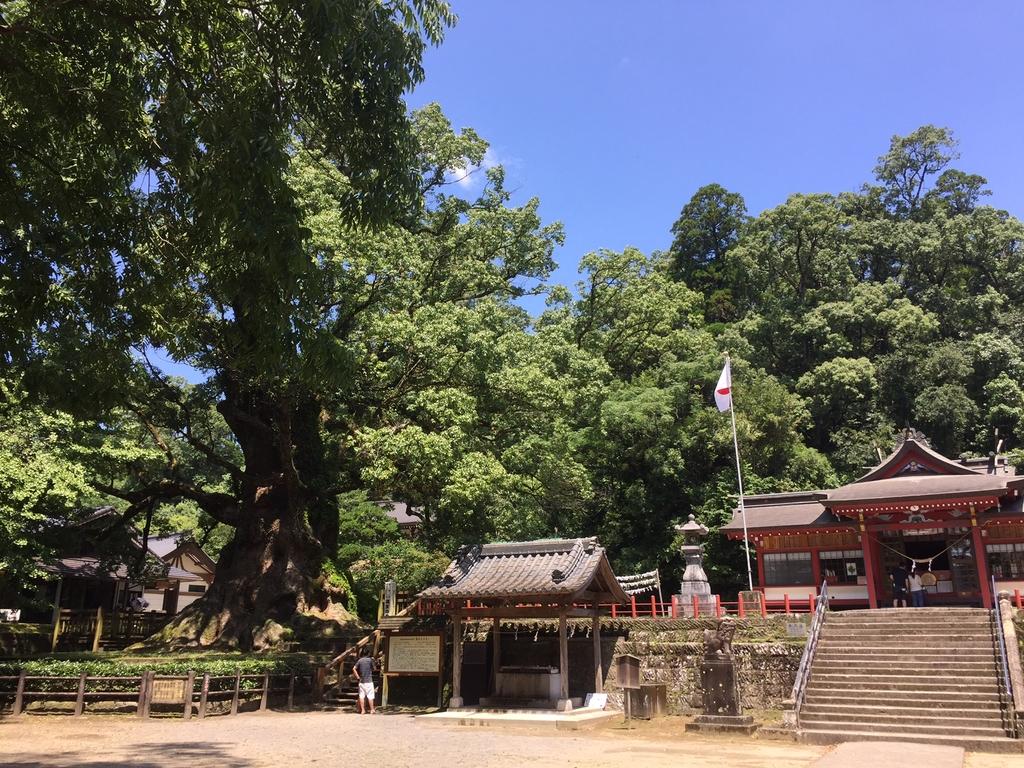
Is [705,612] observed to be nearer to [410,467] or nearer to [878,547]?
[878,547]

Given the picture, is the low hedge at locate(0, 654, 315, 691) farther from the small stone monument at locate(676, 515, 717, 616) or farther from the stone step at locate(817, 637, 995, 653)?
the stone step at locate(817, 637, 995, 653)

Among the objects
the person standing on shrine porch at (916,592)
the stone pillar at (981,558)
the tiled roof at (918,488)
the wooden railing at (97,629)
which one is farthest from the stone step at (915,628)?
the wooden railing at (97,629)

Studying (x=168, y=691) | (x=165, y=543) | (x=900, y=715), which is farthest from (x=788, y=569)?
(x=165, y=543)

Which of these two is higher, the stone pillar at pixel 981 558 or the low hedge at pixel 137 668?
the stone pillar at pixel 981 558

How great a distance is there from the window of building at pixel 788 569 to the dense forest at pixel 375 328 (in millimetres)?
6712

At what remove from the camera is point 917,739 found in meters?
13.0

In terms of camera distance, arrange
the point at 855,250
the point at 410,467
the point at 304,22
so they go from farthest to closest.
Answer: the point at 855,250, the point at 410,467, the point at 304,22

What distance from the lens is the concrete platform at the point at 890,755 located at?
1055cm

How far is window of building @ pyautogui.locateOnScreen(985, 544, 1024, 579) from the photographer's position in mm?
21797

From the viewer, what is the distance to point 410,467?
19875 millimetres

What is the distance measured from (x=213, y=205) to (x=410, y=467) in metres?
12.3

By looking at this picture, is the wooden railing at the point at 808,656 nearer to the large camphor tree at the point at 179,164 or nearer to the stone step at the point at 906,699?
the stone step at the point at 906,699

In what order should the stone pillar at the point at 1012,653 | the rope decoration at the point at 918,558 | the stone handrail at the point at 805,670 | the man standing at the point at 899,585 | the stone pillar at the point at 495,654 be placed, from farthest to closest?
the rope decoration at the point at 918,558, the man standing at the point at 899,585, the stone pillar at the point at 495,654, the stone handrail at the point at 805,670, the stone pillar at the point at 1012,653

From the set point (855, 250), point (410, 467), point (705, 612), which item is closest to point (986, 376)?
point (855, 250)
